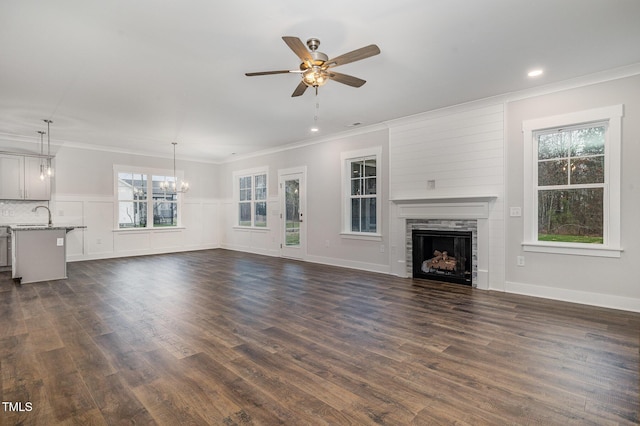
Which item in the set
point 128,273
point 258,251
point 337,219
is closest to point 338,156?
point 337,219

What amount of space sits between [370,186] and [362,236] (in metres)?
0.99

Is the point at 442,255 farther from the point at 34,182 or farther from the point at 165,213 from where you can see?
the point at 34,182

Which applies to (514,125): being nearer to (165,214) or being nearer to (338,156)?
(338,156)

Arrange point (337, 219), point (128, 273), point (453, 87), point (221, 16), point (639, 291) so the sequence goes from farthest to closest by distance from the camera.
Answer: point (337, 219), point (128, 273), point (453, 87), point (639, 291), point (221, 16)

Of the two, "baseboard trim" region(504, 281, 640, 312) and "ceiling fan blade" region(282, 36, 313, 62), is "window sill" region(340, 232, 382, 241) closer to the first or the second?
"baseboard trim" region(504, 281, 640, 312)

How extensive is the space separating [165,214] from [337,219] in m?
5.21

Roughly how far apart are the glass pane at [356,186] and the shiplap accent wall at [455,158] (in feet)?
2.54

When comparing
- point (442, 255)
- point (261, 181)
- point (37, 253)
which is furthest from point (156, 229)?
point (442, 255)

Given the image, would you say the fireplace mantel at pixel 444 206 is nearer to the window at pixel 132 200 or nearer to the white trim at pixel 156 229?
the white trim at pixel 156 229

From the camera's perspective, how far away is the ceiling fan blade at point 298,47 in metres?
2.34

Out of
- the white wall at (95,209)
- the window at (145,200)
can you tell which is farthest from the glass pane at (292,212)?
the white wall at (95,209)

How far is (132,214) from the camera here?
8.33 meters

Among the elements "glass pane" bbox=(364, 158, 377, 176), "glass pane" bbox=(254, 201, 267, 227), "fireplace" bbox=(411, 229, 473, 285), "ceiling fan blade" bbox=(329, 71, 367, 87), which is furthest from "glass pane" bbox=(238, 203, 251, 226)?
"ceiling fan blade" bbox=(329, 71, 367, 87)

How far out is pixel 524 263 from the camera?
173 inches
